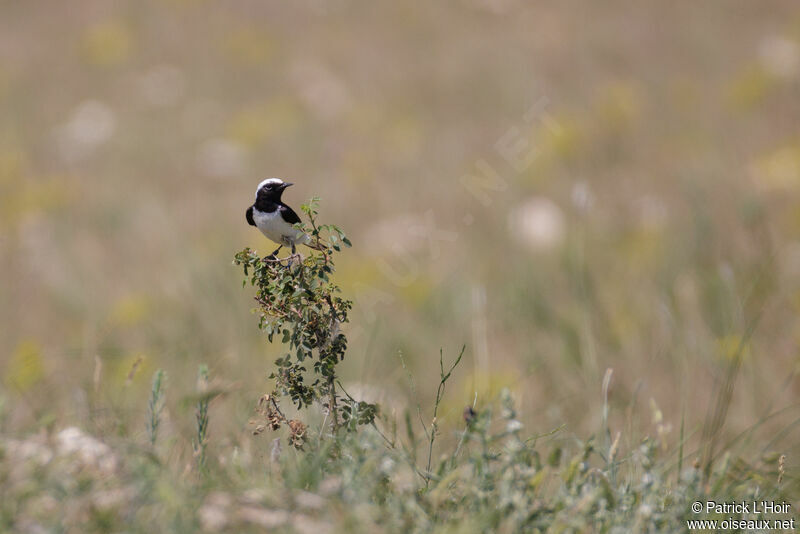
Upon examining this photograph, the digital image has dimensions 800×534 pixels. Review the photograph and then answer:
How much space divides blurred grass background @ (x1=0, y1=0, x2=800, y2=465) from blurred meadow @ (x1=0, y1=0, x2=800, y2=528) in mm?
22

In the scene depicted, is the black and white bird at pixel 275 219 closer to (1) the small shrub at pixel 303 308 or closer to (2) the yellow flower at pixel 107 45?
(1) the small shrub at pixel 303 308

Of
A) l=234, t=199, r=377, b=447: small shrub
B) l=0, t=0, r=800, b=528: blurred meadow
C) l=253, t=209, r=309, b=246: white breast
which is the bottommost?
l=234, t=199, r=377, b=447: small shrub

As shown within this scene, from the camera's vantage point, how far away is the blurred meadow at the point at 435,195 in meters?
3.72

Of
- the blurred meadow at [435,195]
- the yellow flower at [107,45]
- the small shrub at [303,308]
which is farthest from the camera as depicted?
the yellow flower at [107,45]

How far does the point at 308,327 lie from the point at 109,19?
28.5ft

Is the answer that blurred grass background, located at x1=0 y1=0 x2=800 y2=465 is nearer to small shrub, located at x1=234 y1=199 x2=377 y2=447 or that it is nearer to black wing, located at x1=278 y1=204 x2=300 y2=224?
small shrub, located at x1=234 y1=199 x2=377 y2=447

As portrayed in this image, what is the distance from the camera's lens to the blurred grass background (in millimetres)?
3783

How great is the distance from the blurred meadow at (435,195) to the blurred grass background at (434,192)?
2cm

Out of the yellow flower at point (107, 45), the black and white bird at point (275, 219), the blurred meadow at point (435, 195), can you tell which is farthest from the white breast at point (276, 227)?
the yellow flower at point (107, 45)

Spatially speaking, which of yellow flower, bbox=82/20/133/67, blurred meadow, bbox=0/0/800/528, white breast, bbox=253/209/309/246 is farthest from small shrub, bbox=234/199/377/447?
yellow flower, bbox=82/20/133/67

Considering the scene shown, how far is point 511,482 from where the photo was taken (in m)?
1.31

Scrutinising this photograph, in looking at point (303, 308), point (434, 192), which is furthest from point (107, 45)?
point (303, 308)

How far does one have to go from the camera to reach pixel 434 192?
218 inches

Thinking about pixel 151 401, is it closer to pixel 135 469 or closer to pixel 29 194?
pixel 135 469
